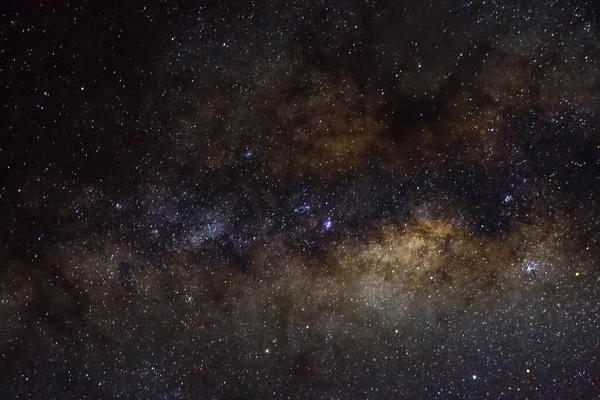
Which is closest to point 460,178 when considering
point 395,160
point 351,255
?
point 395,160

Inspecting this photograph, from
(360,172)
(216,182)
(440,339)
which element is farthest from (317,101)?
(440,339)

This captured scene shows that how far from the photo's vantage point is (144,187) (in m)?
5.61

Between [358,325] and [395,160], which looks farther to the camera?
[358,325]

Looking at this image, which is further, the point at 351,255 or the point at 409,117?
the point at 351,255

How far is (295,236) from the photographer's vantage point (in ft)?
18.9

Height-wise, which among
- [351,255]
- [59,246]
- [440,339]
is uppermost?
[59,246]

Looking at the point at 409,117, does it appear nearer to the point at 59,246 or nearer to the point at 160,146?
the point at 160,146

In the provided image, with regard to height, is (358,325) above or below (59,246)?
below

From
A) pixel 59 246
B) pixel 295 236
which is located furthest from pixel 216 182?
pixel 59 246

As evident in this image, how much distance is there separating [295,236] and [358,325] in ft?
3.97

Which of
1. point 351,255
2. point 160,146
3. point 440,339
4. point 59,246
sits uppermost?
point 160,146

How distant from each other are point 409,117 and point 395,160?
45 cm

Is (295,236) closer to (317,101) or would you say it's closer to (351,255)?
(351,255)

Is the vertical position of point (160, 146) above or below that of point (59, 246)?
above
